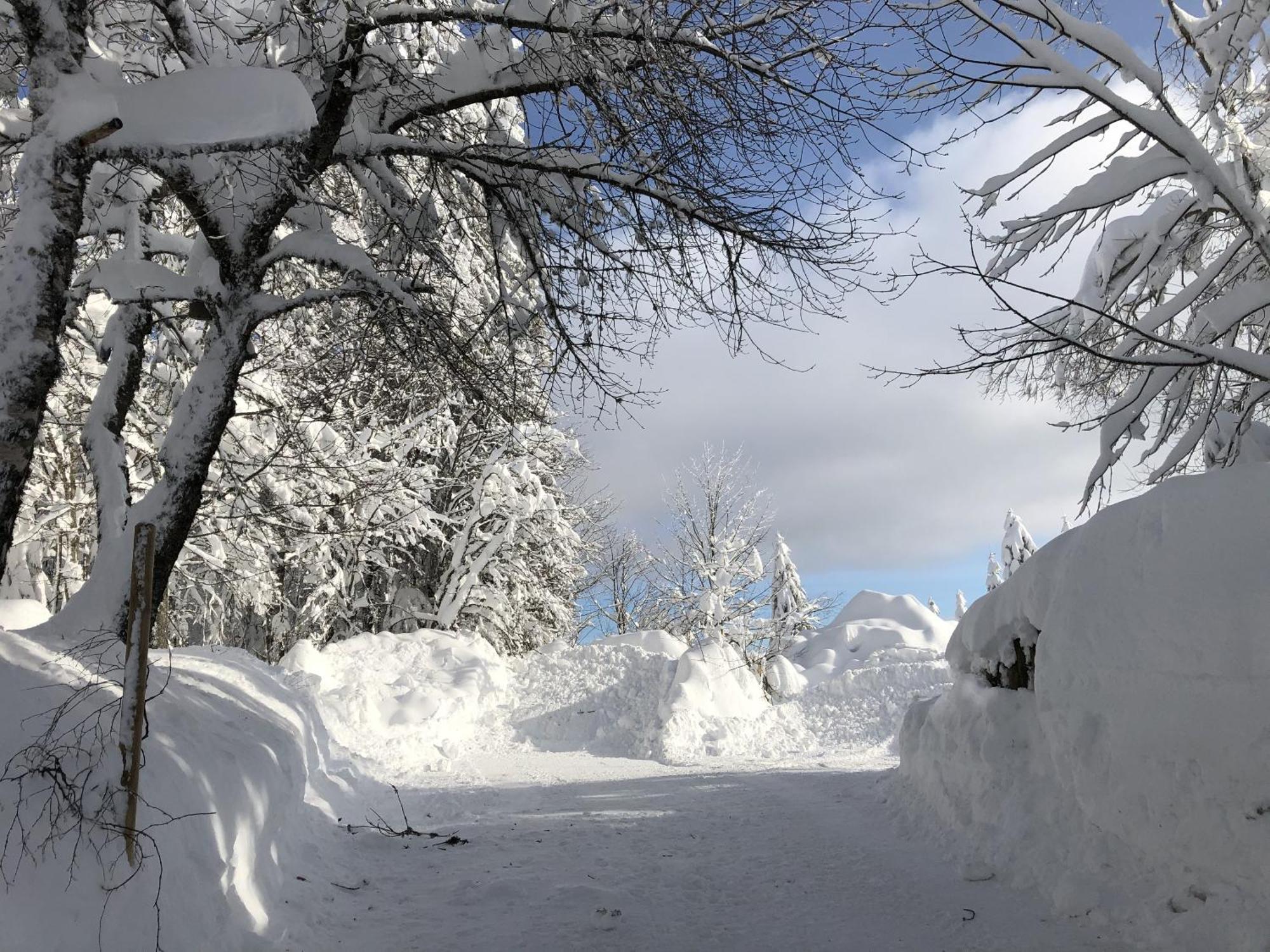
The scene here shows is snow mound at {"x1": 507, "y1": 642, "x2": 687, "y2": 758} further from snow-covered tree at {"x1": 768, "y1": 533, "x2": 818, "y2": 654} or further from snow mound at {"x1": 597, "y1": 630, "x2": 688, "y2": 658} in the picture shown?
snow-covered tree at {"x1": 768, "y1": 533, "x2": 818, "y2": 654}

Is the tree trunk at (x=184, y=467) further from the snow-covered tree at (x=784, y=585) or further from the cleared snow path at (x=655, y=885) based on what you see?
the snow-covered tree at (x=784, y=585)

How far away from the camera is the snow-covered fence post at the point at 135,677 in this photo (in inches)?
126

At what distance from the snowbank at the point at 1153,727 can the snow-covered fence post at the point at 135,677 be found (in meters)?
4.44

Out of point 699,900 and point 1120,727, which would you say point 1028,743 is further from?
point 699,900

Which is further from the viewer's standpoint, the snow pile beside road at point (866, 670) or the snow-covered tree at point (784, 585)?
the snow-covered tree at point (784, 585)

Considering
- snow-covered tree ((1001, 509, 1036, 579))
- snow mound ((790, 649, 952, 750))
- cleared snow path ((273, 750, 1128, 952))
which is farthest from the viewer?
snow-covered tree ((1001, 509, 1036, 579))

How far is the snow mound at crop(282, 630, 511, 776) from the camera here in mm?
10648

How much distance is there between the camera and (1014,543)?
121 ft

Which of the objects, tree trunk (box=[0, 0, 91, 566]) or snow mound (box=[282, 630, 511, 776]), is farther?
snow mound (box=[282, 630, 511, 776])

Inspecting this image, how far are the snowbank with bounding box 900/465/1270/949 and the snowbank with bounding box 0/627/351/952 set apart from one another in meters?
4.17

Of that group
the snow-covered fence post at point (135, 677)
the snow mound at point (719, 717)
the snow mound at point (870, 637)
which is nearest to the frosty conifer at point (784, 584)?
the snow mound at point (870, 637)

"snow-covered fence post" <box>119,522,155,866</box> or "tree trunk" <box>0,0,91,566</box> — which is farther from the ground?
"tree trunk" <box>0,0,91,566</box>

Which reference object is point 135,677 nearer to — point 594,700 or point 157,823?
point 157,823

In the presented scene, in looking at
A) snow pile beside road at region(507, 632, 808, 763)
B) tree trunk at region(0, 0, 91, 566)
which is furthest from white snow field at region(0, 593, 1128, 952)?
snow pile beside road at region(507, 632, 808, 763)
